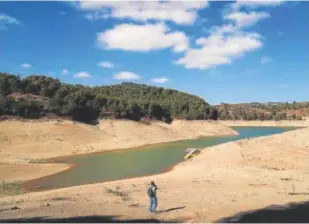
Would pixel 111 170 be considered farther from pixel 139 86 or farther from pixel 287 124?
pixel 287 124

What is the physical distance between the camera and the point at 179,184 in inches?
1172

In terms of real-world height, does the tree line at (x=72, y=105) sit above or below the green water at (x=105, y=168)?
above

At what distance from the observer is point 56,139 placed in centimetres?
6341

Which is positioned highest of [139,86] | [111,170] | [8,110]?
[139,86]

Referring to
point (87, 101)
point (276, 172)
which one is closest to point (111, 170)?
point (276, 172)

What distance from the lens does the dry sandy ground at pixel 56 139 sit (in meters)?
42.3

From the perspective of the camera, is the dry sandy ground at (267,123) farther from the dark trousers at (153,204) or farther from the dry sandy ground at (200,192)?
the dark trousers at (153,204)

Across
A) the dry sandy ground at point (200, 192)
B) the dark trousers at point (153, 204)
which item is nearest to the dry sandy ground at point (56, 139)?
the dry sandy ground at point (200, 192)

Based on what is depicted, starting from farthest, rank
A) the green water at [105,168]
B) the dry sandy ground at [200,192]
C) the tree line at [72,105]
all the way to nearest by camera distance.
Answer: the tree line at [72,105] < the green water at [105,168] < the dry sandy ground at [200,192]

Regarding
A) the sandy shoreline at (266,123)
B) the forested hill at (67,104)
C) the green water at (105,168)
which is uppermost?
the forested hill at (67,104)

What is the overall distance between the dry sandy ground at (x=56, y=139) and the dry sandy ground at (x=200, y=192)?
457 inches

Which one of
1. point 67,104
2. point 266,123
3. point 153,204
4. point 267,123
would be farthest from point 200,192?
point 267,123

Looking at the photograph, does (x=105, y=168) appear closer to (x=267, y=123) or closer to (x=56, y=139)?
(x=56, y=139)

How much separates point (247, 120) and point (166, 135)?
87.5m
